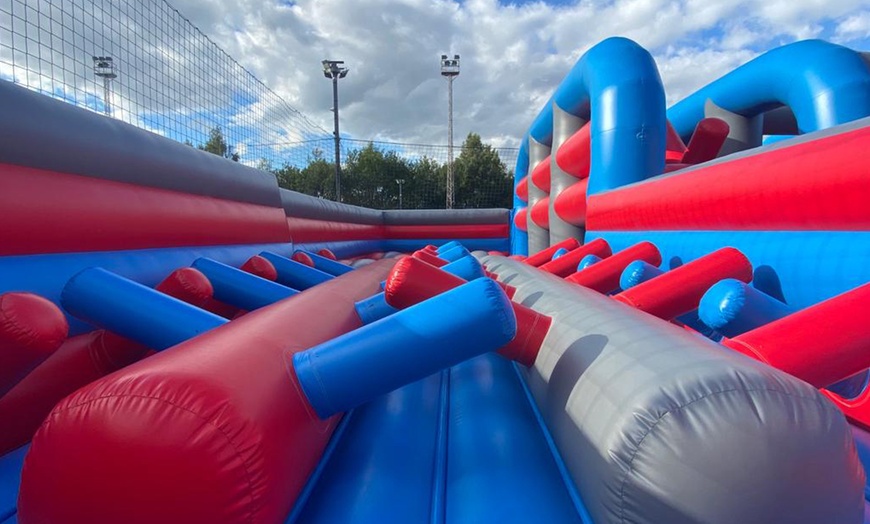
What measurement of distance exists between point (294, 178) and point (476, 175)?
668 centimetres

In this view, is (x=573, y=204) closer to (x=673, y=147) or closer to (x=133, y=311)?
(x=673, y=147)

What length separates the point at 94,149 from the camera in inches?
66.3

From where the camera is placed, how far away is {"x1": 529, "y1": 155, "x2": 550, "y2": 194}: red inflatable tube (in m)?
4.80

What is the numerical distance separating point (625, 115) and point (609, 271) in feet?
3.94

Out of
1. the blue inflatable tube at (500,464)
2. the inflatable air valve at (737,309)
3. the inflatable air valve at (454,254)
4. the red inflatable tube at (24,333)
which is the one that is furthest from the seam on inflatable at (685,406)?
the inflatable air valve at (454,254)

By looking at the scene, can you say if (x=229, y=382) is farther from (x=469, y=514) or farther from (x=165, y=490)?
(x=469, y=514)

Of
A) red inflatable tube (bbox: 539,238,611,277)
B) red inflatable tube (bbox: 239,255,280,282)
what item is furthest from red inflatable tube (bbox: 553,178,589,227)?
red inflatable tube (bbox: 239,255,280,282)

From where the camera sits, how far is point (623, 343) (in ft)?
3.20

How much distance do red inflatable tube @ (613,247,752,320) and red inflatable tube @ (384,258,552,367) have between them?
1.37ft

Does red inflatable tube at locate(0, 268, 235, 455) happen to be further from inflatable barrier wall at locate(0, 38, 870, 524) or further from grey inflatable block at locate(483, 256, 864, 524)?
grey inflatable block at locate(483, 256, 864, 524)

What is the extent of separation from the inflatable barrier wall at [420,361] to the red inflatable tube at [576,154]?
3.65ft

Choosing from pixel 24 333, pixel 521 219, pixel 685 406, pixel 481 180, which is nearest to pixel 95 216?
pixel 24 333

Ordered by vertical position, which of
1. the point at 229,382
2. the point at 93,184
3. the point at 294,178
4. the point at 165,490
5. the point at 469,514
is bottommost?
the point at 469,514

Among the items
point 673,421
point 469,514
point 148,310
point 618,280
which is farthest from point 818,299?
point 148,310
